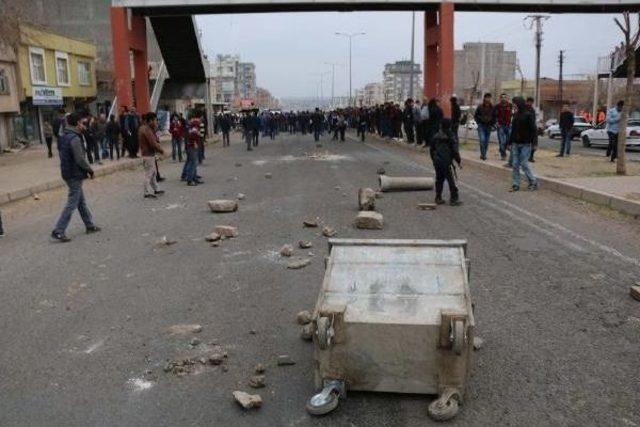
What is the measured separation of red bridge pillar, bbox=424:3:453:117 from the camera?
2658cm

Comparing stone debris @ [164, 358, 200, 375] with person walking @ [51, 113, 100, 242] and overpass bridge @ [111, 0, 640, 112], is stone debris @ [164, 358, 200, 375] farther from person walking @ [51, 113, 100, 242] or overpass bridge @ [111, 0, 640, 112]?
overpass bridge @ [111, 0, 640, 112]

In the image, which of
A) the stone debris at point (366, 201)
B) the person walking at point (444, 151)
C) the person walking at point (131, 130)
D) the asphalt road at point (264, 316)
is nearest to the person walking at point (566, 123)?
the asphalt road at point (264, 316)

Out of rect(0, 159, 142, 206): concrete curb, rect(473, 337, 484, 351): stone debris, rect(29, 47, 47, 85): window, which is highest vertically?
rect(29, 47, 47, 85): window

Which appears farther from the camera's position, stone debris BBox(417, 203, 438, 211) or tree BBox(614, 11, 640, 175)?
tree BBox(614, 11, 640, 175)

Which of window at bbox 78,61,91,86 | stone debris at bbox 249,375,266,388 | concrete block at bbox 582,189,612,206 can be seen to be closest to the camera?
stone debris at bbox 249,375,266,388

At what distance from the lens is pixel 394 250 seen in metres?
4.21

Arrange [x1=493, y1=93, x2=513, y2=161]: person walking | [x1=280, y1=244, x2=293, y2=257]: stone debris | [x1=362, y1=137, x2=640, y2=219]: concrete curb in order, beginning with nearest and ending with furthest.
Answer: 1. [x1=280, y1=244, x2=293, y2=257]: stone debris
2. [x1=362, y1=137, x2=640, y2=219]: concrete curb
3. [x1=493, y1=93, x2=513, y2=161]: person walking

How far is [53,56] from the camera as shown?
36344 millimetres

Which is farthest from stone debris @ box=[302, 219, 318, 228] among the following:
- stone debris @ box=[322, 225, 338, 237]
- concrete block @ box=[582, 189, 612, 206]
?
concrete block @ box=[582, 189, 612, 206]

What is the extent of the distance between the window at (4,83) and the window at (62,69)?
7.41 meters

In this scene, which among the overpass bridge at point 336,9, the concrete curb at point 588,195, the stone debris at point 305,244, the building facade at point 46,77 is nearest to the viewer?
the stone debris at point 305,244

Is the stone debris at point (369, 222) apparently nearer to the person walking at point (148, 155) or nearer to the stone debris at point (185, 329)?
the stone debris at point (185, 329)

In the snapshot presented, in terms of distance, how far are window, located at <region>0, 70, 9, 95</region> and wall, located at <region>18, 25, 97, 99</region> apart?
1679 mm

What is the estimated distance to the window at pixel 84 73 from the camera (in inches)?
1618
